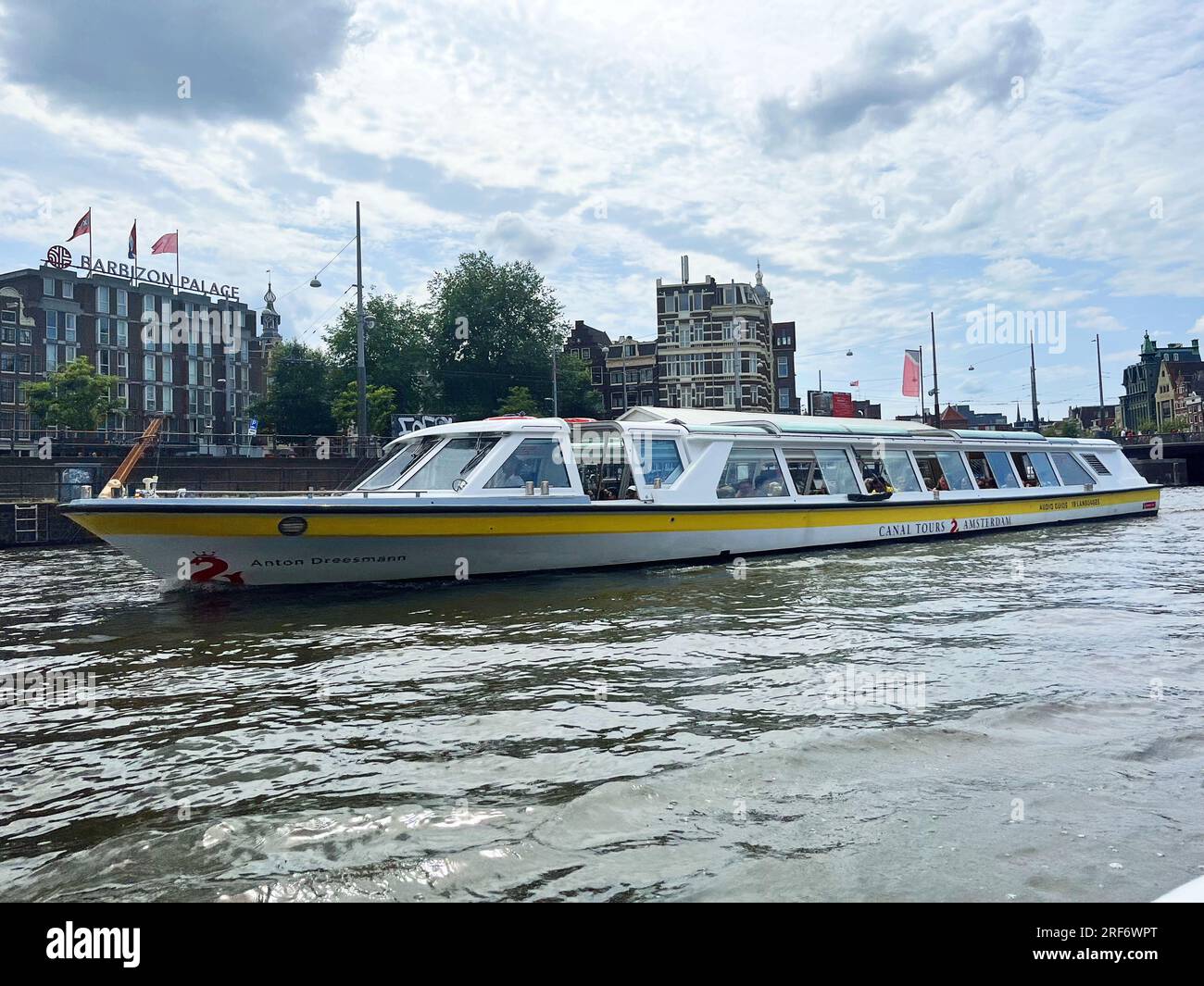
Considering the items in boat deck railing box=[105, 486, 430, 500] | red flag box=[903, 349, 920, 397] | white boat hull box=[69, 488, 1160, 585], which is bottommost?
white boat hull box=[69, 488, 1160, 585]

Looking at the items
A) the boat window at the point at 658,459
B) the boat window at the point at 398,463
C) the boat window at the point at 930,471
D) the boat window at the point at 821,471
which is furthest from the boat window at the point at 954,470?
the boat window at the point at 398,463

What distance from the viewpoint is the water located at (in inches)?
141

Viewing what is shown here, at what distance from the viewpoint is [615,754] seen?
5.03 m

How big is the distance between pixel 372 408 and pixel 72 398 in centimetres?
1711

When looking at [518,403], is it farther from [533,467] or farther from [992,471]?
[533,467]

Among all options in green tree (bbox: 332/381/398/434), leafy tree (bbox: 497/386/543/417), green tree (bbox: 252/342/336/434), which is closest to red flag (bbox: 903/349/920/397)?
leafy tree (bbox: 497/386/543/417)

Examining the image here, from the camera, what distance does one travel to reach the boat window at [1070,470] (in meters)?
22.2

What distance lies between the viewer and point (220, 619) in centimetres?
982

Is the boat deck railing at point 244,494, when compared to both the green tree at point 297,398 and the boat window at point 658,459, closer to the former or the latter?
the boat window at point 658,459

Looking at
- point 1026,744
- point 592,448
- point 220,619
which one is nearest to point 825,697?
point 1026,744

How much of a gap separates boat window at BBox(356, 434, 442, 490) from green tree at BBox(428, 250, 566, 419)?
48796 mm

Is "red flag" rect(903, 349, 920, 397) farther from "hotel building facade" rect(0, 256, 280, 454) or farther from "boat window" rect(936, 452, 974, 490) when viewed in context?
"hotel building facade" rect(0, 256, 280, 454)

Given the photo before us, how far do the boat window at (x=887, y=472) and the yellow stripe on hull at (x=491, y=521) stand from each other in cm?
52

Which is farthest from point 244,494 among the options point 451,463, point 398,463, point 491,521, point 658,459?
point 658,459
